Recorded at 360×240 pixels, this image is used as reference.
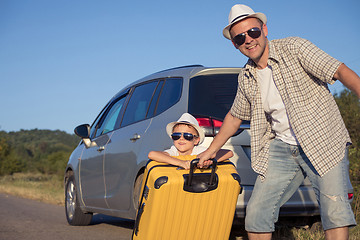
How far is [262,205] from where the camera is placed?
142 inches

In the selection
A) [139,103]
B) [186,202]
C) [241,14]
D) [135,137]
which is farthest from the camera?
[139,103]

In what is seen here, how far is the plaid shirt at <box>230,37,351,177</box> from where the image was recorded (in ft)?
10.8

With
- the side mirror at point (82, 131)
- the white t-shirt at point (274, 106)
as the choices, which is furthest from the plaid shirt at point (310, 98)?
the side mirror at point (82, 131)

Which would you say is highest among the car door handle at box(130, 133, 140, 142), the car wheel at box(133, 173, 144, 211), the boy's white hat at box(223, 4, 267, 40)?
the boy's white hat at box(223, 4, 267, 40)

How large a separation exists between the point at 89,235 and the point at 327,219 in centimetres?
453

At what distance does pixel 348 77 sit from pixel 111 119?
15.8ft

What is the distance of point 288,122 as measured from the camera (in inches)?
140

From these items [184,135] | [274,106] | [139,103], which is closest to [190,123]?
[184,135]

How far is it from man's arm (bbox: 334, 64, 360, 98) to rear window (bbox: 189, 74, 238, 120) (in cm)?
210

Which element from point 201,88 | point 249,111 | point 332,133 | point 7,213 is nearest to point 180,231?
point 249,111

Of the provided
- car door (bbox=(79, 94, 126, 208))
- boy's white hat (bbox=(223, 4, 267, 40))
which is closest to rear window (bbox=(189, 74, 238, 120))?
boy's white hat (bbox=(223, 4, 267, 40))

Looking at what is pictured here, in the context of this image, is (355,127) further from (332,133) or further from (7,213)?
(332,133)

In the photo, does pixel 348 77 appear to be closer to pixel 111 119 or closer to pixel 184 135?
pixel 184 135

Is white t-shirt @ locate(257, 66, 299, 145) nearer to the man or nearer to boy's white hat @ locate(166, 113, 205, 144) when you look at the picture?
the man
